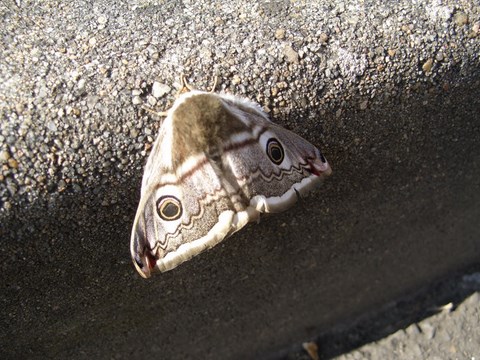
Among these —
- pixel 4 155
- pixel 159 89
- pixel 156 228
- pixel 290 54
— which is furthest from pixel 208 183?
pixel 4 155

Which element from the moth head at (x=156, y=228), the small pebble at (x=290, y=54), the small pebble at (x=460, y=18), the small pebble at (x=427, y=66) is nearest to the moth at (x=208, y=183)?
the moth head at (x=156, y=228)

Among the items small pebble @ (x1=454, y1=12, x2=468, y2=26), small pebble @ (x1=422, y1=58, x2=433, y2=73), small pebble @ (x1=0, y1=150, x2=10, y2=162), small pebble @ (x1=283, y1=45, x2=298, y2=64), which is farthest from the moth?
small pebble @ (x1=454, y1=12, x2=468, y2=26)

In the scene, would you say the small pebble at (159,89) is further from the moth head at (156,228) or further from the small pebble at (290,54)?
the small pebble at (290,54)

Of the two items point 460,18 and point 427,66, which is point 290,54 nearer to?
point 427,66

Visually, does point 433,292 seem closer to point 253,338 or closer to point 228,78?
point 253,338

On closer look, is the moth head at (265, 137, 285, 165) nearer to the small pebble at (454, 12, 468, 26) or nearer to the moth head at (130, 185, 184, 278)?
the moth head at (130, 185, 184, 278)

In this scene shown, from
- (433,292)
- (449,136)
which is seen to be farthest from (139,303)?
(433,292)
